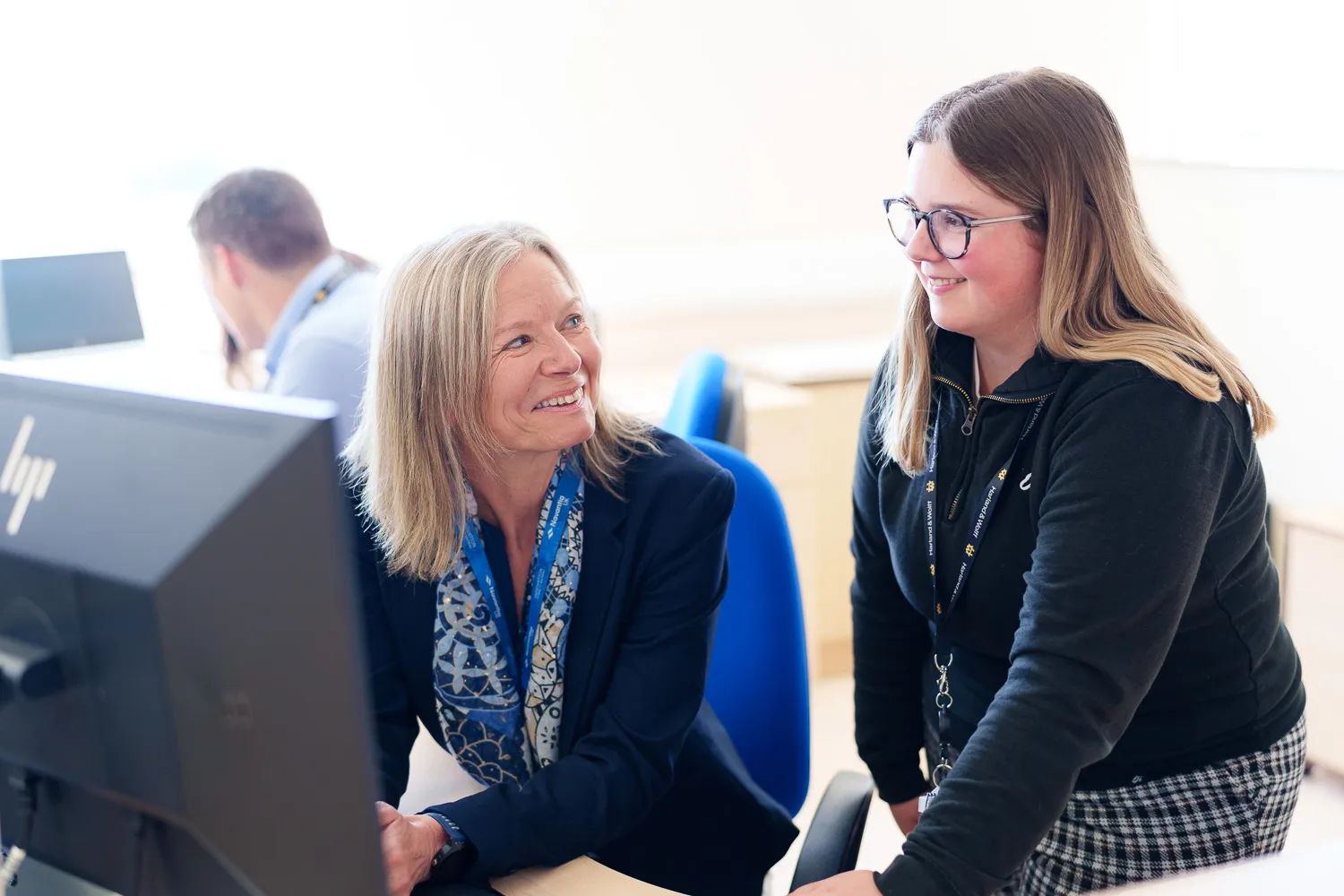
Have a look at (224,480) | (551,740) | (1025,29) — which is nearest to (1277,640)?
(551,740)

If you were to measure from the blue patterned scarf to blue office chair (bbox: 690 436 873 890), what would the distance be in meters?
0.30

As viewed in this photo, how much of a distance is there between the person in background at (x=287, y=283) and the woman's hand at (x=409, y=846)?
1515 millimetres

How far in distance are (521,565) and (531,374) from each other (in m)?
0.23

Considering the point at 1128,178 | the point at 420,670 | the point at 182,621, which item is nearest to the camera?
the point at 182,621

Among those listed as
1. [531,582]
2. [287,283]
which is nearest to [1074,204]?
[531,582]

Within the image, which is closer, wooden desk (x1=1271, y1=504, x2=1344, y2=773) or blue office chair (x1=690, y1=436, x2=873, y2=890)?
blue office chair (x1=690, y1=436, x2=873, y2=890)

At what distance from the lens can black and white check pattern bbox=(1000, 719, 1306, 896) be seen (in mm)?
1369

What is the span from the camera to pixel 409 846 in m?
1.16

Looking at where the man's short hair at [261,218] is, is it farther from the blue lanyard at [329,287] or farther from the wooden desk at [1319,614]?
the wooden desk at [1319,614]

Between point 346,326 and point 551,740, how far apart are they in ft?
4.57

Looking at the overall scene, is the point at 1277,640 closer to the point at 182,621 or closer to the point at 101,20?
the point at 182,621

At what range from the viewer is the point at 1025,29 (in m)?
3.95

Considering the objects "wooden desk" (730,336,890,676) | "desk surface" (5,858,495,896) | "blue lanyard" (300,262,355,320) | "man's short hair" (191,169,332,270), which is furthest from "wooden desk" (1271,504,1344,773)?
"desk surface" (5,858,495,896)

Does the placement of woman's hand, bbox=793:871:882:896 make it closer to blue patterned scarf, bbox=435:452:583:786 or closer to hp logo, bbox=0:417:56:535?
blue patterned scarf, bbox=435:452:583:786
